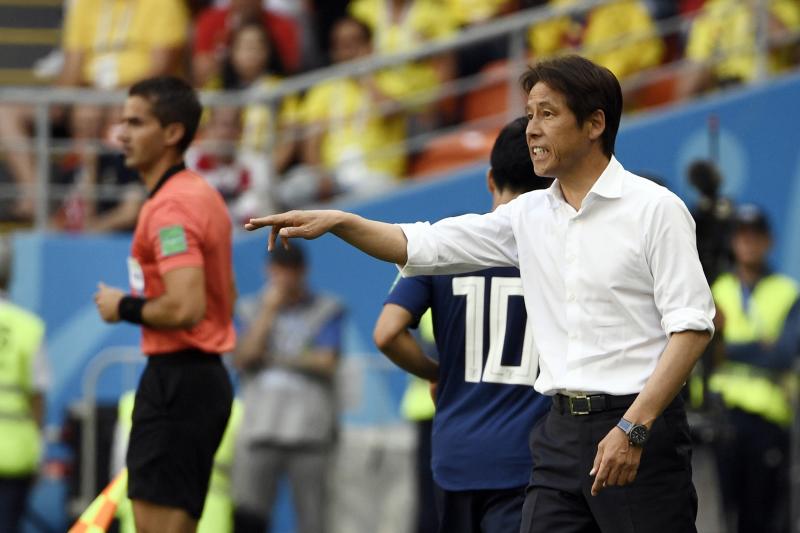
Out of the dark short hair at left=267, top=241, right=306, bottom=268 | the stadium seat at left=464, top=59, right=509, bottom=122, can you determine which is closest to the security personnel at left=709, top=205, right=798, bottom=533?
the stadium seat at left=464, top=59, right=509, bottom=122

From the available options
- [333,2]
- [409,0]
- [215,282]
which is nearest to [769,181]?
[409,0]

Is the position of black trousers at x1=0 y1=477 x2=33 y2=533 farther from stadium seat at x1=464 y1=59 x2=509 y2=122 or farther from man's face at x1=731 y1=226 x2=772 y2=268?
man's face at x1=731 y1=226 x2=772 y2=268

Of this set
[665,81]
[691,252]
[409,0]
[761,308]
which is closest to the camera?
[691,252]

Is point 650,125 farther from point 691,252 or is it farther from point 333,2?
point 691,252

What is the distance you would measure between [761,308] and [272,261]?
3049 millimetres

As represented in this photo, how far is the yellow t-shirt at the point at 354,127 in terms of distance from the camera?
11.9m

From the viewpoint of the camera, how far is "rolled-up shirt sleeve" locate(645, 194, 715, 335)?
462 cm

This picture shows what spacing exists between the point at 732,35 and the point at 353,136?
2763 millimetres

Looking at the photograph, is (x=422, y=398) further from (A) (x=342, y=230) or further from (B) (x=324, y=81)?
(A) (x=342, y=230)

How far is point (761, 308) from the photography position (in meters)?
9.85

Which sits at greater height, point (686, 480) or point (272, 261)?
point (272, 261)

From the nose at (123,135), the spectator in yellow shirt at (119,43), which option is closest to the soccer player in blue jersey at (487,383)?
the nose at (123,135)

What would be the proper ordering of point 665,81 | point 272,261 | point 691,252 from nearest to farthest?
point 691,252 < point 272,261 < point 665,81

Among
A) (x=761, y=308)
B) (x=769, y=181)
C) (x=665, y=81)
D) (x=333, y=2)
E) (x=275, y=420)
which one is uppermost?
(x=333, y=2)
